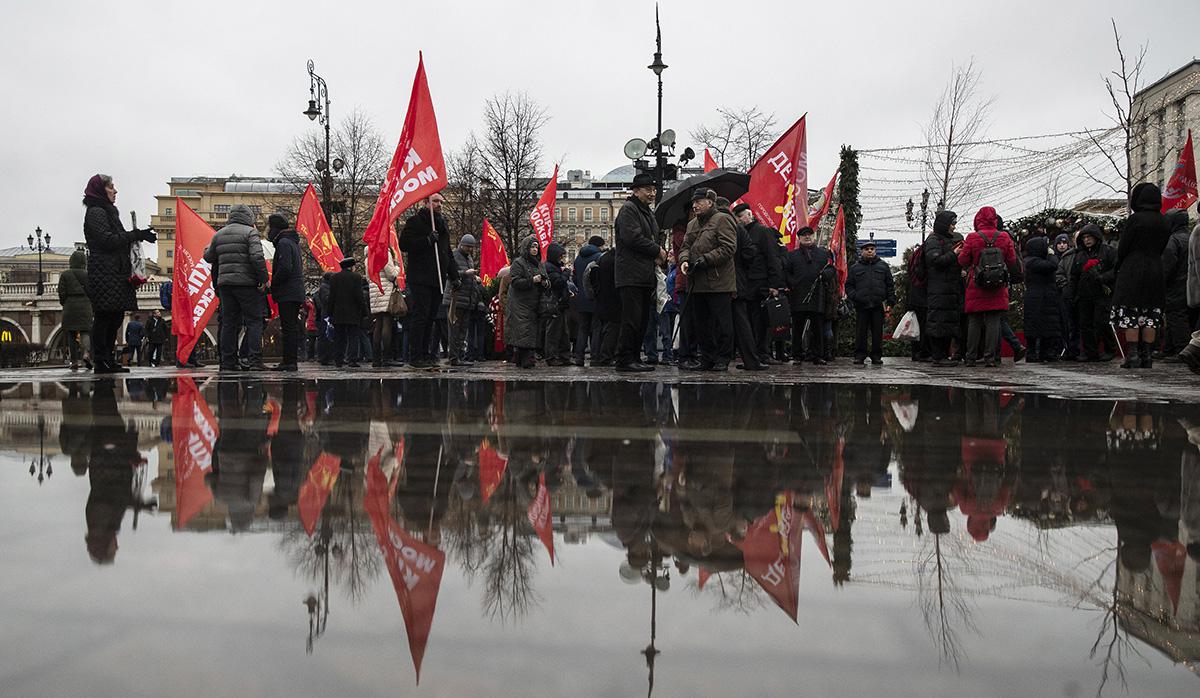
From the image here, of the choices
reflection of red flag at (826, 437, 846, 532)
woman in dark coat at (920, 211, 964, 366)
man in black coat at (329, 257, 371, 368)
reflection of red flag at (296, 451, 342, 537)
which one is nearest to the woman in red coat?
woman in dark coat at (920, 211, 964, 366)

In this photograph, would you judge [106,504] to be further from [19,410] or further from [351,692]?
[19,410]

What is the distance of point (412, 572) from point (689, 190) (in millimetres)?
9605

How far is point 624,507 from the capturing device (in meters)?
2.51

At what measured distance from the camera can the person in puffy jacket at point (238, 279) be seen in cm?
1039

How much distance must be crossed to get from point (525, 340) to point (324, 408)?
247 inches

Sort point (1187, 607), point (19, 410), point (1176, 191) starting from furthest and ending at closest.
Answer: point (1176, 191) < point (19, 410) < point (1187, 607)

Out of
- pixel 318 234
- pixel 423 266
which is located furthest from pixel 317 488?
pixel 318 234

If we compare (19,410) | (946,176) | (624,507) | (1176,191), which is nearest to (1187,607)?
(624,507)

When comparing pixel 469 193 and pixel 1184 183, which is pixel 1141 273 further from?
pixel 469 193

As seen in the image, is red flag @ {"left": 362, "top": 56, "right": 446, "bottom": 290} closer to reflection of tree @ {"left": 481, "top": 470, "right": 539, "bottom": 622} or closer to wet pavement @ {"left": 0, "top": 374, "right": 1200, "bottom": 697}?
wet pavement @ {"left": 0, "top": 374, "right": 1200, "bottom": 697}

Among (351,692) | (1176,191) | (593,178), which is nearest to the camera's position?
(351,692)

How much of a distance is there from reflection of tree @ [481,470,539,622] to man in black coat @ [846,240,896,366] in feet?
35.0

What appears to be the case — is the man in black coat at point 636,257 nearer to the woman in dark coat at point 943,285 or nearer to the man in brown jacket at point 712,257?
the man in brown jacket at point 712,257

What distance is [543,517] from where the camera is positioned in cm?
241
